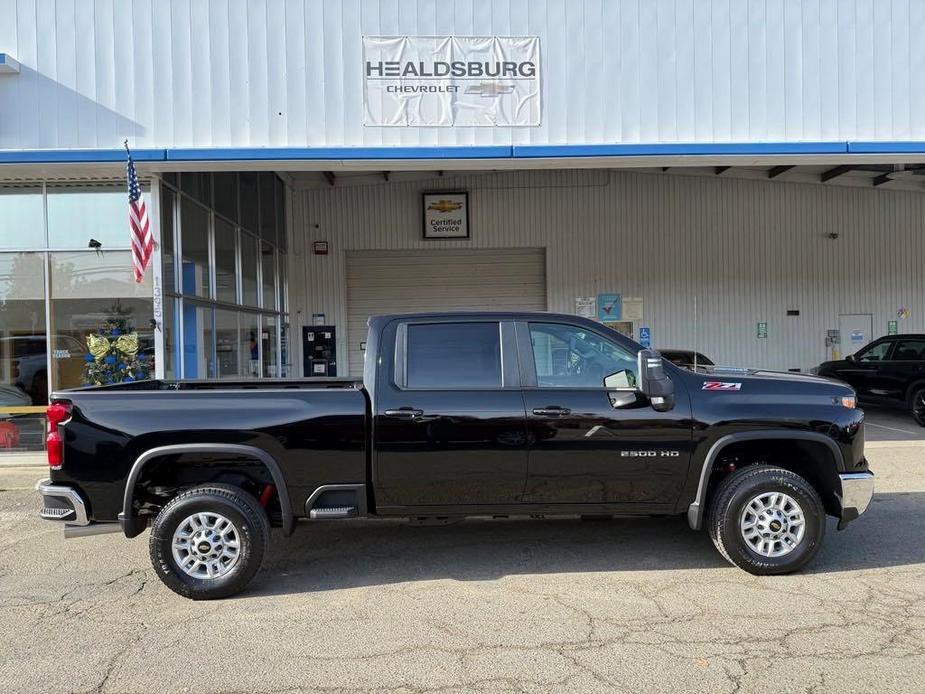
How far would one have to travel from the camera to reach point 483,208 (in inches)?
677

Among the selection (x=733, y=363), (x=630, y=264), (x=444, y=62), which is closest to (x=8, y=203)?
(x=444, y=62)

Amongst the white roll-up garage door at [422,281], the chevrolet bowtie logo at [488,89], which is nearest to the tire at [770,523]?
the chevrolet bowtie logo at [488,89]

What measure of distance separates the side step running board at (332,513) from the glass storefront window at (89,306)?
6103mm

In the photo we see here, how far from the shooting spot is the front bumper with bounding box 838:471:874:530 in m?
4.94

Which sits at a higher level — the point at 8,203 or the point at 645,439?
the point at 8,203

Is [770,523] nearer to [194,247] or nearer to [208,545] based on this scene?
[208,545]

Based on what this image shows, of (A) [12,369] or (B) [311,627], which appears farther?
(A) [12,369]

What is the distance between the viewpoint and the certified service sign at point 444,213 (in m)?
17.1

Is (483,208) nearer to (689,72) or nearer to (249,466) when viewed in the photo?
(689,72)

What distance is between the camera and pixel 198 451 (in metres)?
4.71

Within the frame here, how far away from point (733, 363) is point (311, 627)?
15.5m

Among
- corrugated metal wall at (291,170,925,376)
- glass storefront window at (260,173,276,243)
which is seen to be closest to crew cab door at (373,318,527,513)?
glass storefront window at (260,173,276,243)

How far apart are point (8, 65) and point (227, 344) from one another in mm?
4895

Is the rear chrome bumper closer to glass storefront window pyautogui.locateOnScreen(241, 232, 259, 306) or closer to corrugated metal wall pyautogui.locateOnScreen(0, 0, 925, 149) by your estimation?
corrugated metal wall pyautogui.locateOnScreen(0, 0, 925, 149)
